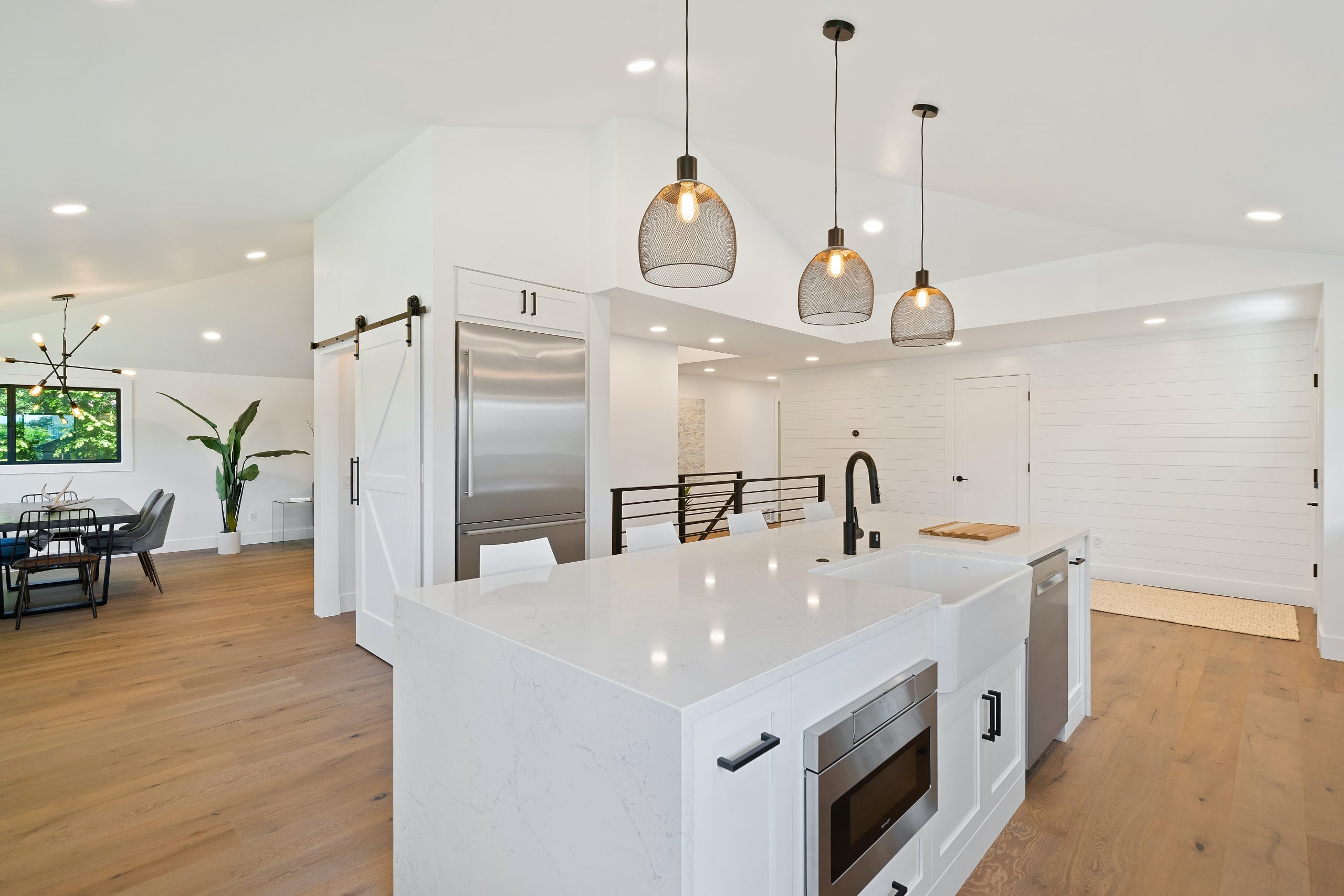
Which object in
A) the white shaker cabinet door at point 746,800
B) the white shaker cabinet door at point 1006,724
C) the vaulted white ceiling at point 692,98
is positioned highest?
the vaulted white ceiling at point 692,98

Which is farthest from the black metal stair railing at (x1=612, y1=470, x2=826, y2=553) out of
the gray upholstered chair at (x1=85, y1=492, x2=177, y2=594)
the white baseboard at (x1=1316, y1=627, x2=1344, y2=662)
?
the gray upholstered chair at (x1=85, y1=492, x2=177, y2=594)

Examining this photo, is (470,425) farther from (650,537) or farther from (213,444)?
(213,444)

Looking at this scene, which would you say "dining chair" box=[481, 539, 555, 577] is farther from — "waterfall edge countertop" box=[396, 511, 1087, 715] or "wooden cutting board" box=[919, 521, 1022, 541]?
"wooden cutting board" box=[919, 521, 1022, 541]

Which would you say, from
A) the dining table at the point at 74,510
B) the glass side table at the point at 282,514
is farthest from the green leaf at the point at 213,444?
the dining table at the point at 74,510

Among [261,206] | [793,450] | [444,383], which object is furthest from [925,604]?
[793,450]

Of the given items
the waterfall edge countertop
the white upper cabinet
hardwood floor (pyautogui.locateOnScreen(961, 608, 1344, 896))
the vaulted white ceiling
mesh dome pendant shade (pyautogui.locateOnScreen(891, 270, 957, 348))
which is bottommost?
hardwood floor (pyautogui.locateOnScreen(961, 608, 1344, 896))

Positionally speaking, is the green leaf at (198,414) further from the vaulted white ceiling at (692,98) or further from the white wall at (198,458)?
the vaulted white ceiling at (692,98)

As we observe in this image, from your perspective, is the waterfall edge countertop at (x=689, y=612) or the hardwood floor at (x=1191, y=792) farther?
the hardwood floor at (x=1191, y=792)

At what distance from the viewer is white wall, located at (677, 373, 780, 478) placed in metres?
9.74

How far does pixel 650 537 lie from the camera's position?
2.87 meters

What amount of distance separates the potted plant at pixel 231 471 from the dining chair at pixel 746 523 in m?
6.35

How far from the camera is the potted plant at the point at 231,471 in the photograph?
7.63 metres

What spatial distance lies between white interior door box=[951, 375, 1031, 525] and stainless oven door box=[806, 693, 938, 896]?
19.3ft

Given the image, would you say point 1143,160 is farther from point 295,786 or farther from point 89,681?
point 89,681
